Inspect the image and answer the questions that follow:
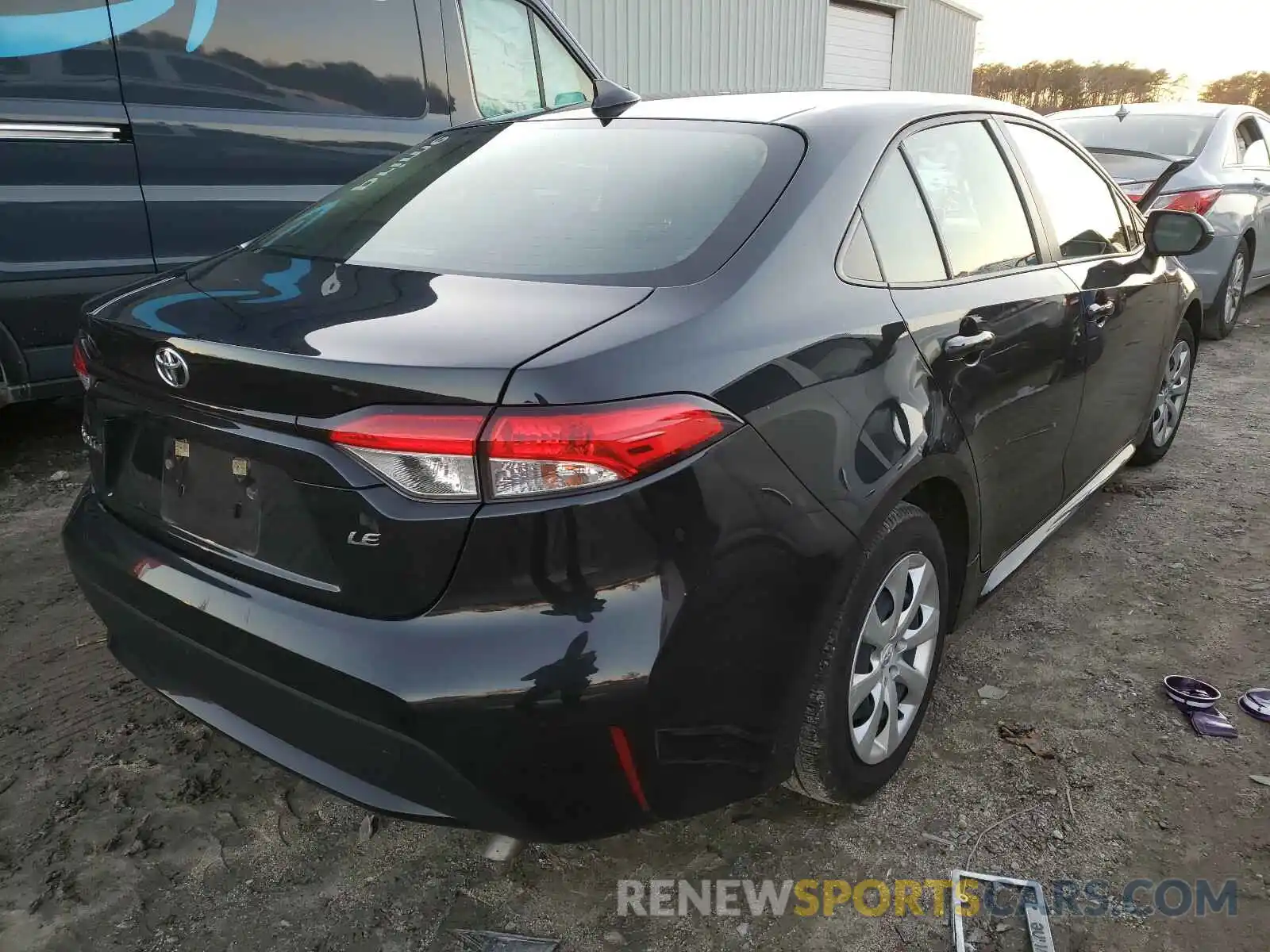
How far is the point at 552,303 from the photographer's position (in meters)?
1.71

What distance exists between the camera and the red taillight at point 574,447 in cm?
147

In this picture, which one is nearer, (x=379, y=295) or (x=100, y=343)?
(x=379, y=295)

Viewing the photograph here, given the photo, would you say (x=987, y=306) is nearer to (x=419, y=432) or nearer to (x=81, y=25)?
(x=419, y=432)

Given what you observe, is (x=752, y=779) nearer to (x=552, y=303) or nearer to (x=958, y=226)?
(x=552, y=303)

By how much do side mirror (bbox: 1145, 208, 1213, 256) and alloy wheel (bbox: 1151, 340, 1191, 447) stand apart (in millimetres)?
583

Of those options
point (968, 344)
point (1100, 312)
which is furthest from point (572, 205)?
point (1100, 312)

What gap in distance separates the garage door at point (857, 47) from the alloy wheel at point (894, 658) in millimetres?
13579

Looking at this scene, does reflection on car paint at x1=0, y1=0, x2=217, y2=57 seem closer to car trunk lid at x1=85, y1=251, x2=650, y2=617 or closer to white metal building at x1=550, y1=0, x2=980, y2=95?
car trunk lid at x1=85, y1=251, x2=650, y2=617

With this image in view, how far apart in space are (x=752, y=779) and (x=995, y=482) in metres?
1.12

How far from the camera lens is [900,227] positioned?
2213mm

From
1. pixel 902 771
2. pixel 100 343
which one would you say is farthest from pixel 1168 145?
pixel 100 343

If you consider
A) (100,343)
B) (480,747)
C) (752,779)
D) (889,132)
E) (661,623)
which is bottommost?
(752,779)

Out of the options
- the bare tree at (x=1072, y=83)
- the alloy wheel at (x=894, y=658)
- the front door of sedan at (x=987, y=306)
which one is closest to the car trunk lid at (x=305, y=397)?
the front door of sedan at (x=987, y=306)

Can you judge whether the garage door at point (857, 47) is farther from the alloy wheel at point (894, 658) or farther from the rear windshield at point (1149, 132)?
the alloy wheel at point (894, 658)
